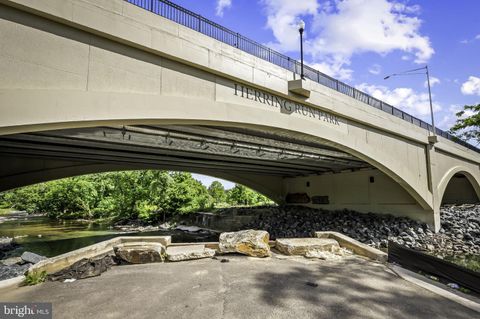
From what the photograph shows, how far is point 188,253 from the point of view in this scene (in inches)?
253

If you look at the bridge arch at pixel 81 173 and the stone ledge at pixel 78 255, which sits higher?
the bridge arch at pixel 81 173

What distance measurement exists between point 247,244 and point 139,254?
2.51 m

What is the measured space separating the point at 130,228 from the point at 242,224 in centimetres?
1047

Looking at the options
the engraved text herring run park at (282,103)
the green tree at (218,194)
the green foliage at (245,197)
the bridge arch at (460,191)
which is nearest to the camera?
the engraved text herring run park at (282,103)

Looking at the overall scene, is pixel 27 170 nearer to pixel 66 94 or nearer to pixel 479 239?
pixel 66 94

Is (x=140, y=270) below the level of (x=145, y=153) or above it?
below

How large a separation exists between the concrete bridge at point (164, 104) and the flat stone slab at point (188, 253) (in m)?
3.03

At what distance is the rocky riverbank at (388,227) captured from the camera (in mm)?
14711

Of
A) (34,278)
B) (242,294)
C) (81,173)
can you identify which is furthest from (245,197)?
(242,294)

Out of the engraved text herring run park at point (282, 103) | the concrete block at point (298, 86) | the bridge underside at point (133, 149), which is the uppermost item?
the concrete block at point (298, 86)

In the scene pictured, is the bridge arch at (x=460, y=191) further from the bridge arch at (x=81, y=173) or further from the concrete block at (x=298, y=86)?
the concrete block at (x=298, y=86)

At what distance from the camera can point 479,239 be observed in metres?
14.8

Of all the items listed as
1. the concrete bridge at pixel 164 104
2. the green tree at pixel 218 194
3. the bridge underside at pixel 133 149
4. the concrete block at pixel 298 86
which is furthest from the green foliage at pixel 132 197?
the concrete block at pixel 298 86

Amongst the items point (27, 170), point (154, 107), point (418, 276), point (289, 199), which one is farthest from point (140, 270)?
point (289, 199)
